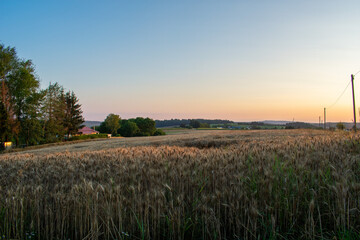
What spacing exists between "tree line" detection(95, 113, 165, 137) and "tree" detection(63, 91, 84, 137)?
19.0 meters

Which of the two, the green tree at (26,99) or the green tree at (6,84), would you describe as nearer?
the green tree at (6,84)

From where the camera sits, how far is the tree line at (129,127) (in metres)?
101

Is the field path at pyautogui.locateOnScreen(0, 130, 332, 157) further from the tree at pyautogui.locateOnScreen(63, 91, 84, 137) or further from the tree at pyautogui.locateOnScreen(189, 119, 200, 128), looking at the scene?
the tree at pyautogui.locateOnScreen(189, 119, 200, 128)

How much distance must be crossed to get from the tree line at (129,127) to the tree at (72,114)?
19.0 meters

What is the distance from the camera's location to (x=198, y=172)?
3.85m

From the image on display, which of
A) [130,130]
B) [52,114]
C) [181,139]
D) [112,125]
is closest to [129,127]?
[130,130]

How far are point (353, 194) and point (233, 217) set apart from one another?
151cm

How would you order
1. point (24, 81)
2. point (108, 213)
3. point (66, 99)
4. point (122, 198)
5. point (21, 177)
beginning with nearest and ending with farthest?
point (108, 213) → point (122, 198) → point (21, 177) → point (24, 81) → point (66, 99)

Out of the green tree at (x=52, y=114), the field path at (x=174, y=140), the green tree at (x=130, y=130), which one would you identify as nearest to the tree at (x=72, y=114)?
the green tree at (x=52, y=114)

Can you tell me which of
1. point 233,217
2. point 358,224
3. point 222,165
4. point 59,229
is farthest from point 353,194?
point 59,229

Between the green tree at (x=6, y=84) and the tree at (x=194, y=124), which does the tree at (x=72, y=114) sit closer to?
the green tree at (x=6, y=84)

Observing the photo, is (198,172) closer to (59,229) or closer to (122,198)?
(122,198)

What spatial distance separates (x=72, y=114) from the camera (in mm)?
79750

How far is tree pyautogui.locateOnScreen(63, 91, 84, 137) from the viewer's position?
2889 inches
